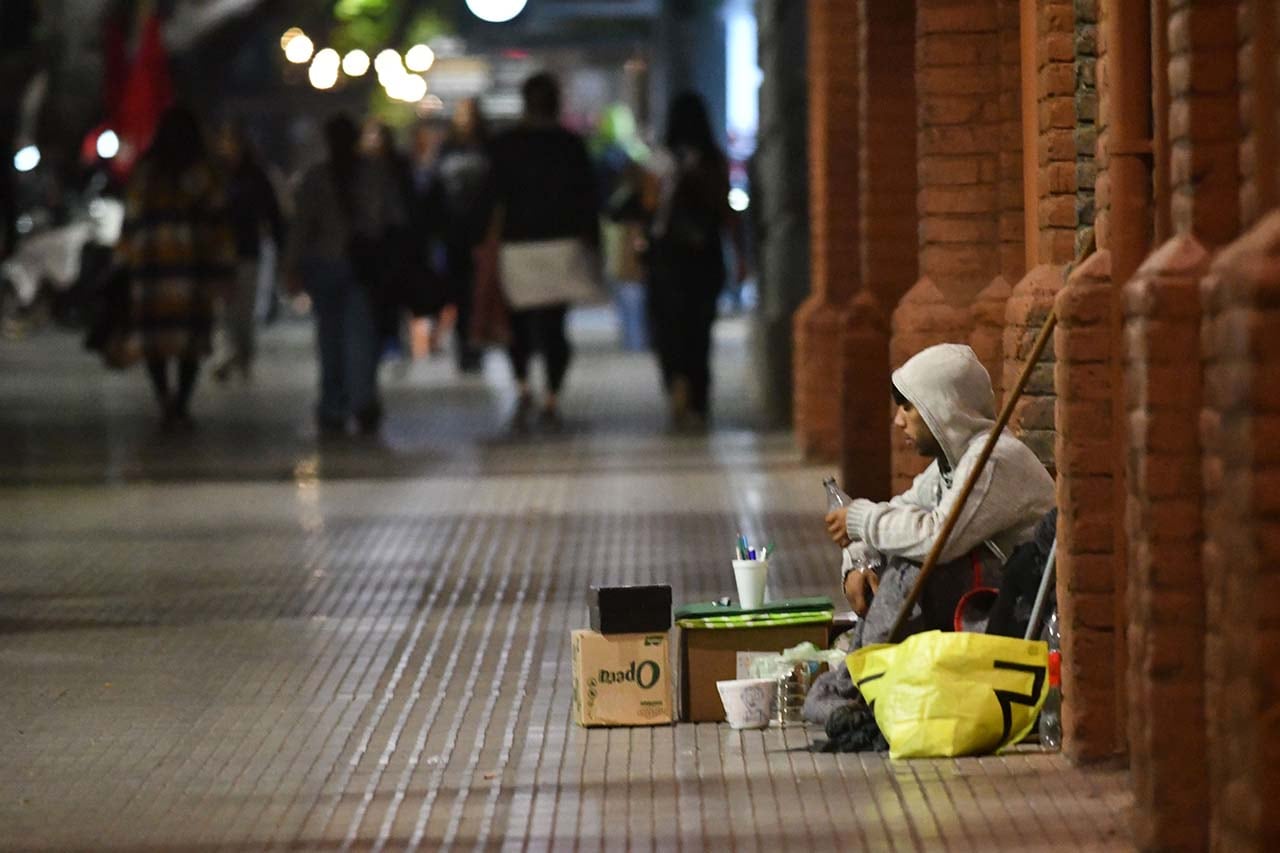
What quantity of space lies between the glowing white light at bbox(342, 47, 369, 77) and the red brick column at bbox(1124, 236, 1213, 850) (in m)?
37.5

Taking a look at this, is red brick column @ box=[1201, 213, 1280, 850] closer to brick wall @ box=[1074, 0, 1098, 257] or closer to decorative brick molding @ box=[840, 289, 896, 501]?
brick wall @ box=[1074, 0, 1098, 257]

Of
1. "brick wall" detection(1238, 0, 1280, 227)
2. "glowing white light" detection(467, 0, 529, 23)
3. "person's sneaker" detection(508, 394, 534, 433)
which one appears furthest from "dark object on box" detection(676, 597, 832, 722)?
"glowing white light" detection(467, 0, 529, 23)

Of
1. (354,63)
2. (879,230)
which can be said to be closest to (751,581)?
(879,230)

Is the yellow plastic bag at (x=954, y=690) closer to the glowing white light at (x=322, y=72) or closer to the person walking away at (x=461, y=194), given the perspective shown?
the person walking away at (x=461, y=194)

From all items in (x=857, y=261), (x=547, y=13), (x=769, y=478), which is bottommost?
(x=769, y=478)

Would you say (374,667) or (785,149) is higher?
(785,149)

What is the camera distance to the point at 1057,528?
7.18 metres

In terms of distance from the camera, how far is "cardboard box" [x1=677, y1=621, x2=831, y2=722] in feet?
25.4

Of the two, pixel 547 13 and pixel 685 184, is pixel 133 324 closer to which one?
pixel 685 184

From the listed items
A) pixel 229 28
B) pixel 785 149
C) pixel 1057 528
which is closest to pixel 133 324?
pixel 785 149

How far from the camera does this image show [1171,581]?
5871 millimetres

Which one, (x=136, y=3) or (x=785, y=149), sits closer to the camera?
(x=785, y=149)

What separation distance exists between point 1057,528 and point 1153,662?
1328 millimetres

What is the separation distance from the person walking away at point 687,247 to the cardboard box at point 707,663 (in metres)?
10.4
